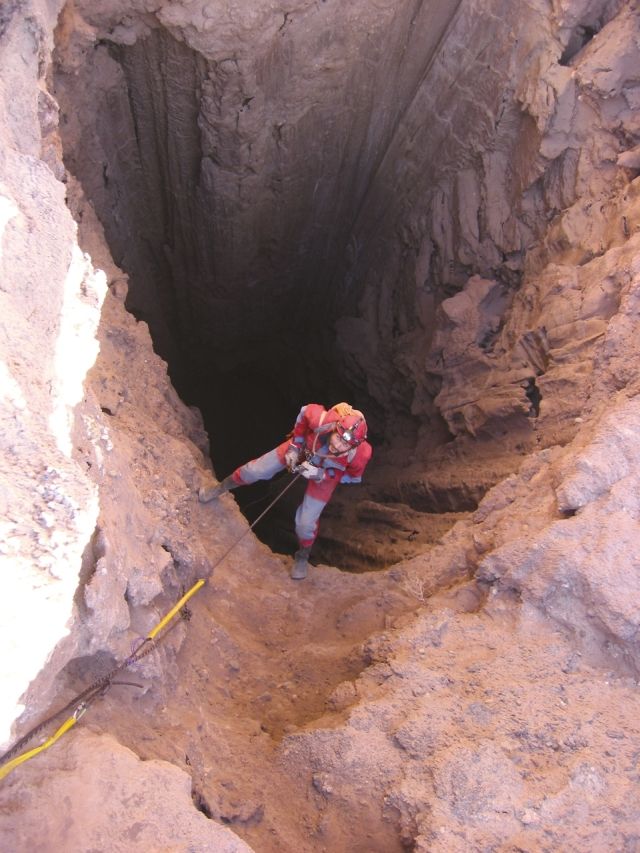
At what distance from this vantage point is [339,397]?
21.6 ft

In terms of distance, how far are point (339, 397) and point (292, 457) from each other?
9.52 feet

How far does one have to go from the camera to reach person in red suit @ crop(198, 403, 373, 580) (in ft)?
11.5

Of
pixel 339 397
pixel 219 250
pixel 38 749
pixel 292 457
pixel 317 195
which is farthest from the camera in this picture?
pixel 339 397

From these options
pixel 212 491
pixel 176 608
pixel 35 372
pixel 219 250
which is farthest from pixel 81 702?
pixel 219 250

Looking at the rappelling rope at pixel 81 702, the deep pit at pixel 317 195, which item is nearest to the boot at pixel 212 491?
the rappelling rope at pixel 81 702

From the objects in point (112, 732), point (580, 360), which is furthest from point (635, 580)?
point (112, 732)

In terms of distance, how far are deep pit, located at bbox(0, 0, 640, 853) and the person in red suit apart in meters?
0.17

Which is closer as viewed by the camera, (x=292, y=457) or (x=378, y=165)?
(x=292, y=457)

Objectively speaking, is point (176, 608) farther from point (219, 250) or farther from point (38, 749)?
point (219, 250)

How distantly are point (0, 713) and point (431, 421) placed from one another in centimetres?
393

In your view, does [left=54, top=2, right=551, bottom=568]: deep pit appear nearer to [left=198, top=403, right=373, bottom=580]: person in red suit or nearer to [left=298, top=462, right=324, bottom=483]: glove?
[left=198, top=403, right=373, bottom=580]: person in red suit

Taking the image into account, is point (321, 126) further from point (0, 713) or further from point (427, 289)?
point (0, 713)

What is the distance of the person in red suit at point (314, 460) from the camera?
Result: 11.5 ft

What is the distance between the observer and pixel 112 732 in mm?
2061
